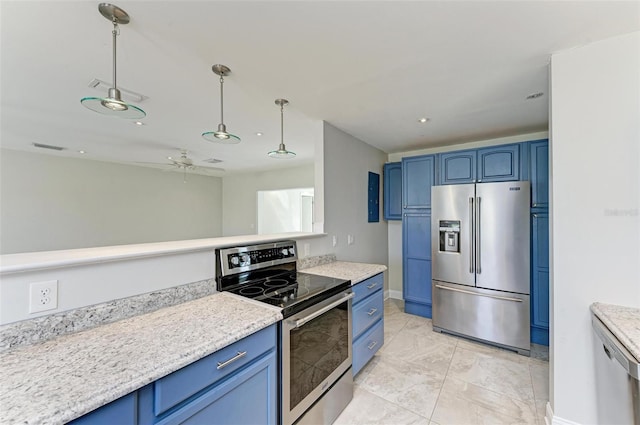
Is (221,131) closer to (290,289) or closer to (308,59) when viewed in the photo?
(308,59)

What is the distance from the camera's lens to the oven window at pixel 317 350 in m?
1.49

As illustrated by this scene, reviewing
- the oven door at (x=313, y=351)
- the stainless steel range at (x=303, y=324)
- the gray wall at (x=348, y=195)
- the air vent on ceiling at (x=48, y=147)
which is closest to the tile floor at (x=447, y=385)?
the stainless steel range at (x=303, y=324)

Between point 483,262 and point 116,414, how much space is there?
10.1ft

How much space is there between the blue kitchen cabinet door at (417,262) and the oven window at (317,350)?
195 centimetres

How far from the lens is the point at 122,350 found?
1.01 meters

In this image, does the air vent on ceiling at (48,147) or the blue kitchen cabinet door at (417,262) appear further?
the air vent on ceiling at (48,147)

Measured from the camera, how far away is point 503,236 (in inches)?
107

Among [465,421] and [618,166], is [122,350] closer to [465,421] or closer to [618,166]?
[465,421]

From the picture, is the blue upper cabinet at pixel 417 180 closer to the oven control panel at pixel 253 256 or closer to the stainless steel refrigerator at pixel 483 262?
the stainless steel refrigerator at pixel 483 262

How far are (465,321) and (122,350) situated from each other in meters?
3.09

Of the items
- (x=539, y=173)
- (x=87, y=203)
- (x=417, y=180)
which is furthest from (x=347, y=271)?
(x=87, y=203)

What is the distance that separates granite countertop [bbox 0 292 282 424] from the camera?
2.42 feet

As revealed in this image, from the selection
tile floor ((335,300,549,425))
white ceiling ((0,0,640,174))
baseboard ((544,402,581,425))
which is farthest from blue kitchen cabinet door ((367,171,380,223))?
baseboard ((544,402,581,425))

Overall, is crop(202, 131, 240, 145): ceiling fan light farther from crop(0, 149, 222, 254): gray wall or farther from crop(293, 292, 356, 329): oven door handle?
crop(0, 149, 222, 254): gray wall
